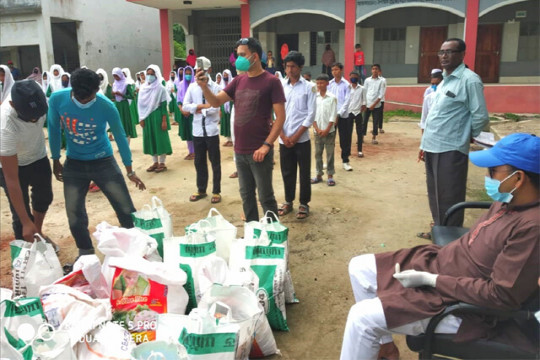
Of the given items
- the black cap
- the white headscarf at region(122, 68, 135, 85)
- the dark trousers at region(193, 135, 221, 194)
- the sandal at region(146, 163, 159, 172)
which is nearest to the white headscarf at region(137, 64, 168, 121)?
the sandal at region(146, 163, 159, 172)

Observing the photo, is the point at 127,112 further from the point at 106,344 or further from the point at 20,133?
the point at 106,344

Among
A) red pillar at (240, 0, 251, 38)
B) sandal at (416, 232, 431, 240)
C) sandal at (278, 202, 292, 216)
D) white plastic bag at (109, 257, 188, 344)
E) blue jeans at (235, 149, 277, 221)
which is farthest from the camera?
red pillar at (240, 0, 251, 38)

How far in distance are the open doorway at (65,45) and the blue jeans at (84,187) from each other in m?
15.7

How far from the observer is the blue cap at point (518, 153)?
1913 mm

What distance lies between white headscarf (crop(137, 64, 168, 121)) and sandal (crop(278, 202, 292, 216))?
3057mm

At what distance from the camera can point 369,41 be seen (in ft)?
51.2

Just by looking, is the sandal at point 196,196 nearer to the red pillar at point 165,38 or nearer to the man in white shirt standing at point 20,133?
the man in white shirt standing at point 20,133

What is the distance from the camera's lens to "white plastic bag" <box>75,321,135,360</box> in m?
2.17

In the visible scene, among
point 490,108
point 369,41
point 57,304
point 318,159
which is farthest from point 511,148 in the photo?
point 369,41

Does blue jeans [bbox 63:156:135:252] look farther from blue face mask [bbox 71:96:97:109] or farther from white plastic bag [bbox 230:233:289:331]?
white plastic bag [bbox 230:233:289:331]

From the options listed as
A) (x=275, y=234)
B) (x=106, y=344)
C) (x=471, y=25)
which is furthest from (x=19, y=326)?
(x=471, y=25)

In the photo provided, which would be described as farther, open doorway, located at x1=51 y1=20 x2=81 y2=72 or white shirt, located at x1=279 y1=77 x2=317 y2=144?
open doorway, located at x1=51 y1=20 x2=81 y2=72

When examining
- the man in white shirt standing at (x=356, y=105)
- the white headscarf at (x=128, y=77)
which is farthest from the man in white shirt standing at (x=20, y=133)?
the white headscarf at (x=128, y=77)

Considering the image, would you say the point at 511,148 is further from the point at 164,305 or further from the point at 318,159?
the point at 318,159
